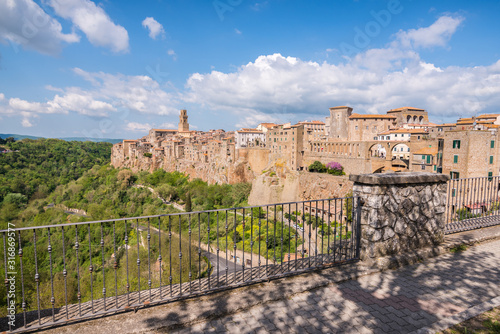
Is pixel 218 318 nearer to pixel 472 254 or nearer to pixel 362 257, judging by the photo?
pixel 362 257

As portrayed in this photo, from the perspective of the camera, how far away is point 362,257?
5.07 m

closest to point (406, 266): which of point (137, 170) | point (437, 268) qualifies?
point (437, 268)

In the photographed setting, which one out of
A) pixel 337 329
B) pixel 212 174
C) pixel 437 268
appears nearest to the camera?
pixel 337 329

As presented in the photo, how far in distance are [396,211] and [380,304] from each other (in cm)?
190

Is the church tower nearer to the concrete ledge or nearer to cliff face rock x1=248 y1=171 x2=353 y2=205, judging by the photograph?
cliff face rock x1=248 y1=171 x2=353 y2=205

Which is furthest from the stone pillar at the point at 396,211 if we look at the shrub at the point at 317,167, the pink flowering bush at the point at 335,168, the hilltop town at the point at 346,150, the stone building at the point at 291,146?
the stone building at the point at 291,146

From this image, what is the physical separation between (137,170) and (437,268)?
77.8 m

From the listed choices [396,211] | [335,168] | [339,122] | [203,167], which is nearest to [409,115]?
[339,122]

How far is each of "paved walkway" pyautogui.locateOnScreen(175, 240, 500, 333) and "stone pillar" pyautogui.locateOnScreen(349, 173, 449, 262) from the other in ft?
1.51

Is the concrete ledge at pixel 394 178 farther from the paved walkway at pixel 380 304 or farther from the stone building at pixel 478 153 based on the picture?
Result: the stone building at pixel 478 153

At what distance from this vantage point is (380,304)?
379cm

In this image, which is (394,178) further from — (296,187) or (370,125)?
(370,125)

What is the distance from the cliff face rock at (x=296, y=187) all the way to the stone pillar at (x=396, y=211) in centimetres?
2971

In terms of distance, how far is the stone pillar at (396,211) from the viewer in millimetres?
4922
